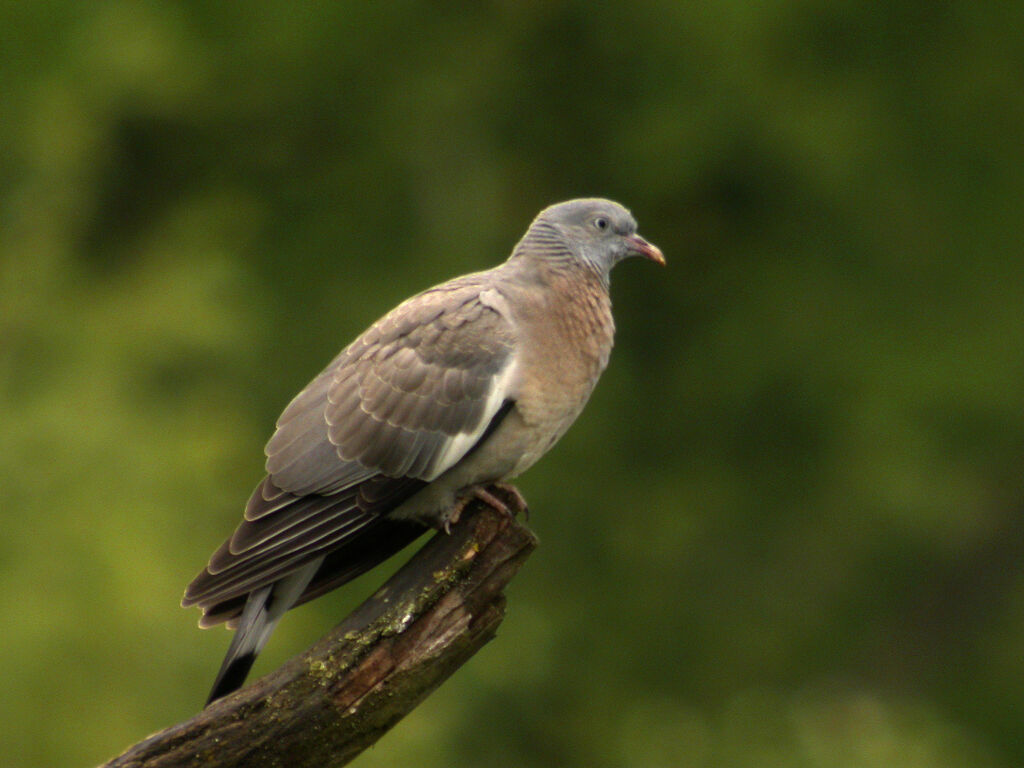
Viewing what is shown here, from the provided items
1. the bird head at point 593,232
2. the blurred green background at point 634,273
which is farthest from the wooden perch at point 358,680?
the blurred green background at point 634,273

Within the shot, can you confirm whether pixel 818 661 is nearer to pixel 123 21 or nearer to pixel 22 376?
pixel 22 376

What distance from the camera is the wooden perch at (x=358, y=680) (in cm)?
353

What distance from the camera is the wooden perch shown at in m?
3.53

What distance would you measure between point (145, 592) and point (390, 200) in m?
3.03

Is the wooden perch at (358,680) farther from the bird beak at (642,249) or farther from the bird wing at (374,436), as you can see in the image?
the bird beak at (642,249)


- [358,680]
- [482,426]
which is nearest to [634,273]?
[482,426]

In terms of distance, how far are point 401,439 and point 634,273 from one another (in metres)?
4.96

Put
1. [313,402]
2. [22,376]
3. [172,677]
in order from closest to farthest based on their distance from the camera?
[313,402] < [172,677] < [22,376]

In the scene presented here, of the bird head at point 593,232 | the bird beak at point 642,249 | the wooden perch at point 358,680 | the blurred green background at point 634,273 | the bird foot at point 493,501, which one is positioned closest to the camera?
the wooden perch at point 358,680

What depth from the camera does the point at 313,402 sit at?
4.36 m

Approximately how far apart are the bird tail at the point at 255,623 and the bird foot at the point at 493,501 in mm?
419

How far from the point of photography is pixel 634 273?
29.2 feet

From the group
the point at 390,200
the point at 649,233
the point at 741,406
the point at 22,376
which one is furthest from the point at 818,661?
the point at 22,376

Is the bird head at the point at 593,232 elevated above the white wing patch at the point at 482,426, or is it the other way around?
the bird head at the point at 593,232
